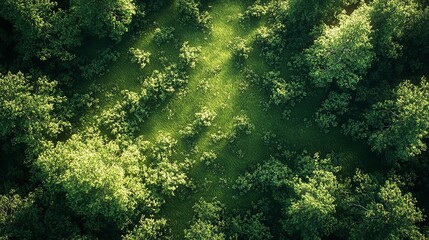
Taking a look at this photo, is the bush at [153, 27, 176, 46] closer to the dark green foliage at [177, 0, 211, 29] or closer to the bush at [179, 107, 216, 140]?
the dark green foliage at [177, 0, 211, 29]

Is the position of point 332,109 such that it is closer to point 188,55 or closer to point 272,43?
point 272,43

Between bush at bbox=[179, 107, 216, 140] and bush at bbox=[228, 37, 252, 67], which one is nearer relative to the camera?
bush at bbox=[179, 107, 216, 140]

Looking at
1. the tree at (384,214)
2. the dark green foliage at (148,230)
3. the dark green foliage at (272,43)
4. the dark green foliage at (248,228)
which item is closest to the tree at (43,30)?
the dark green foliage at (148,230)

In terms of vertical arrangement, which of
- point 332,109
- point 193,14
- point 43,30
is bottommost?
point 332,109

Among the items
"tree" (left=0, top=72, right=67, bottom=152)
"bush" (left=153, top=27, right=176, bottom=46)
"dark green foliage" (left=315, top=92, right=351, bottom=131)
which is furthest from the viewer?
"bush" (left=153, top=27, right=176, bottom=46)

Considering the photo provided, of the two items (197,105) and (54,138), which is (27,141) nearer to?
(54,138)

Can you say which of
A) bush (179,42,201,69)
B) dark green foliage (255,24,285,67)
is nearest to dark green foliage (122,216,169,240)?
bush (179,42,201,69)

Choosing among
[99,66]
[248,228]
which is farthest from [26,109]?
[248,228]
